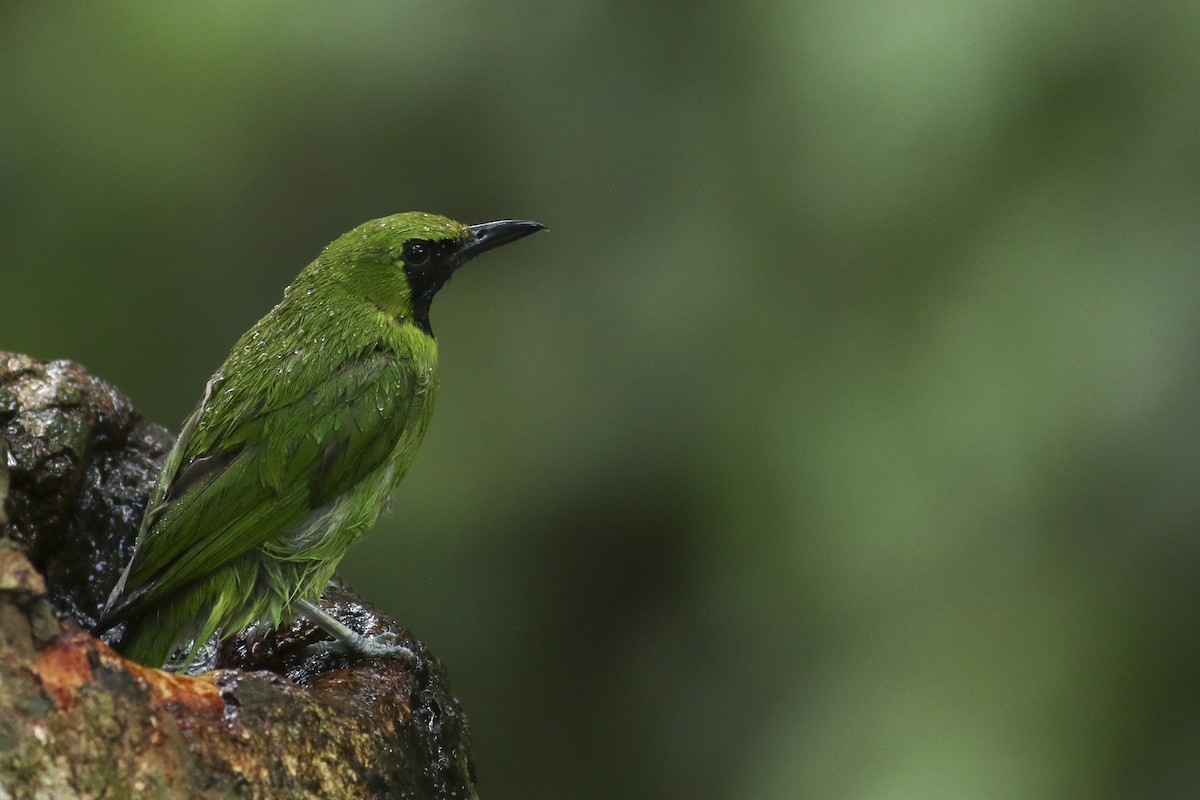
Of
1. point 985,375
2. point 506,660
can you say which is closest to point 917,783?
point 985,375

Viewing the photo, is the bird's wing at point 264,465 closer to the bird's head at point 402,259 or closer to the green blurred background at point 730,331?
the bird's head at point 402,259

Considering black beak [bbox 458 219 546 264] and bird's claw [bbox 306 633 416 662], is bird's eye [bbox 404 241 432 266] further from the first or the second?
bird's claw [bbox 306 633 416 662]

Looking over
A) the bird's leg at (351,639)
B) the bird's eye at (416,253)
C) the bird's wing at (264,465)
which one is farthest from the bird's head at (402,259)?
the bird's leg at (351,639)

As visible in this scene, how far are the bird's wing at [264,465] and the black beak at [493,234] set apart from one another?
0.53 meters

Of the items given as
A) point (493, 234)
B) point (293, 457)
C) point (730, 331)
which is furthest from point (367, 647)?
point (730, 331)

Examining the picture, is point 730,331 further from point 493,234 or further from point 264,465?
point 264,465

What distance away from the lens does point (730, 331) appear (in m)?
7.29

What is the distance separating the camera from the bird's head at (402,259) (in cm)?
388

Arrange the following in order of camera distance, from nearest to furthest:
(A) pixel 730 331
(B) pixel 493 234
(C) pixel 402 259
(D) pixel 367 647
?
(D) pixel 367 647
(C) pixel 402 259
(B) pixel 493 234
(A) pixel 730 331

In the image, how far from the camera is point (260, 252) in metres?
7.85

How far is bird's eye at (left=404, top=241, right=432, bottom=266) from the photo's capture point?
12.9 ft

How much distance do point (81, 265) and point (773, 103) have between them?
397 centimetres

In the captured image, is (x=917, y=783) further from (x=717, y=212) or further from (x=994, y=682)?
(x=717, y=212)

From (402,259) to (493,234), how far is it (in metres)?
0.31
